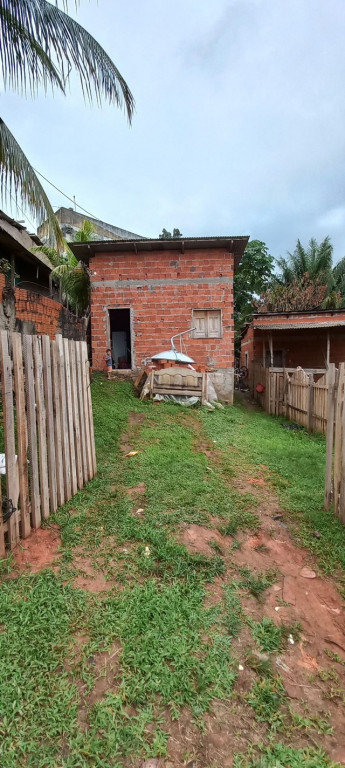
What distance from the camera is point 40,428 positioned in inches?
116

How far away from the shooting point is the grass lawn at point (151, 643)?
4.99 ft

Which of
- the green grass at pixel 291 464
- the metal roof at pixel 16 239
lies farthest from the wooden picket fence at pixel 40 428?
the metal roof at pixel 16 239

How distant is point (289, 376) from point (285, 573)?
7.90m

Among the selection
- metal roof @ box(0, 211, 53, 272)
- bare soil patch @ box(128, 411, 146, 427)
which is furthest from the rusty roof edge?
bare soil patch @ box(128, 411, 146, 427)

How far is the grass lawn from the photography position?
1521mm

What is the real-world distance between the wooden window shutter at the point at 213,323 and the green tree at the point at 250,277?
39.0ft

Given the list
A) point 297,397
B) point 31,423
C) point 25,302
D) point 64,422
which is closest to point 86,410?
point 64,422

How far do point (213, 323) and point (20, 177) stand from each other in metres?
7.45

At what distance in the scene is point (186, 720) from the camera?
162 cm

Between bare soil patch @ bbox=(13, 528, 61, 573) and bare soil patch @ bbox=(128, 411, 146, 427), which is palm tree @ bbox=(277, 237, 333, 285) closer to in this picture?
bare soil patch @ bbox=(128, 411, 146, 427)

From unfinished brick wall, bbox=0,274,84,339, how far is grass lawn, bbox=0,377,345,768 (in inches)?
171

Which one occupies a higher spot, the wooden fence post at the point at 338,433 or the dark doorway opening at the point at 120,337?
the dark doorway opening at the point at 120,337

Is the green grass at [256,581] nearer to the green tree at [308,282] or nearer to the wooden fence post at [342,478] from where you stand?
the wooden fence post at [342,478]

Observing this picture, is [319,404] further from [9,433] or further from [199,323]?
[9,433]
